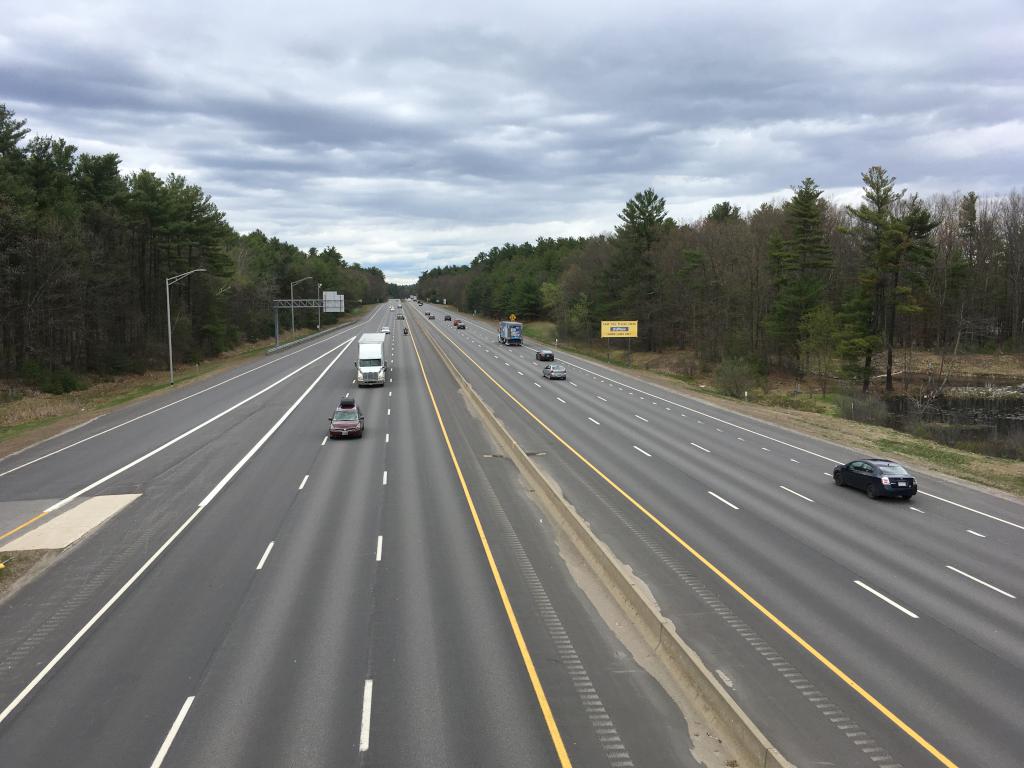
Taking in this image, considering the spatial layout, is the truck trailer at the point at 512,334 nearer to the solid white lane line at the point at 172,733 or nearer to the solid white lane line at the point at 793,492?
the solid white lane line at the point at 793,492

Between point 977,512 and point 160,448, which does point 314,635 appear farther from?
point 160,448

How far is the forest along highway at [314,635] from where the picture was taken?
912 cm

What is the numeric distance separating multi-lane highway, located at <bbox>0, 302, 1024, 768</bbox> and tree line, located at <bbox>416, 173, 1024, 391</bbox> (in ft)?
129

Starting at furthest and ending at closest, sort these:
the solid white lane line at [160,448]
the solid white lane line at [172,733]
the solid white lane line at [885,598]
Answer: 1. the solid white lane line at [160,448]
2. the solid white lane line at [885,598]
3. the solid white lane line at [172,733]

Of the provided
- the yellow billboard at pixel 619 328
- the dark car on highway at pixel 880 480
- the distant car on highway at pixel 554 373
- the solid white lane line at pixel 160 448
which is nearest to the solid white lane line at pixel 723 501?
the dark car on highway at pixel 880 480

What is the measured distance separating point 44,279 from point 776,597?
54.4 metres

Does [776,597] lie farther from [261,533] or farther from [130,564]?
[130,564]

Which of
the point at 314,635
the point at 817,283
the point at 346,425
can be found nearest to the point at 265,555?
the point at 314,635

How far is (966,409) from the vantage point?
56.7 metres

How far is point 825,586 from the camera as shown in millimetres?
14898

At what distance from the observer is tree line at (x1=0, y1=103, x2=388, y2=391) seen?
159 feet

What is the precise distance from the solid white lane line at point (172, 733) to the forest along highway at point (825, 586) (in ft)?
26.6

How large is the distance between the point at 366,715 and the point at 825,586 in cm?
1048

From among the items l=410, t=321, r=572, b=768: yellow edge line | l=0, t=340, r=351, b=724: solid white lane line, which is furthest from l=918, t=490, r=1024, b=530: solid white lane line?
l=0, t=340, r=351, b=724: solid white lane line
